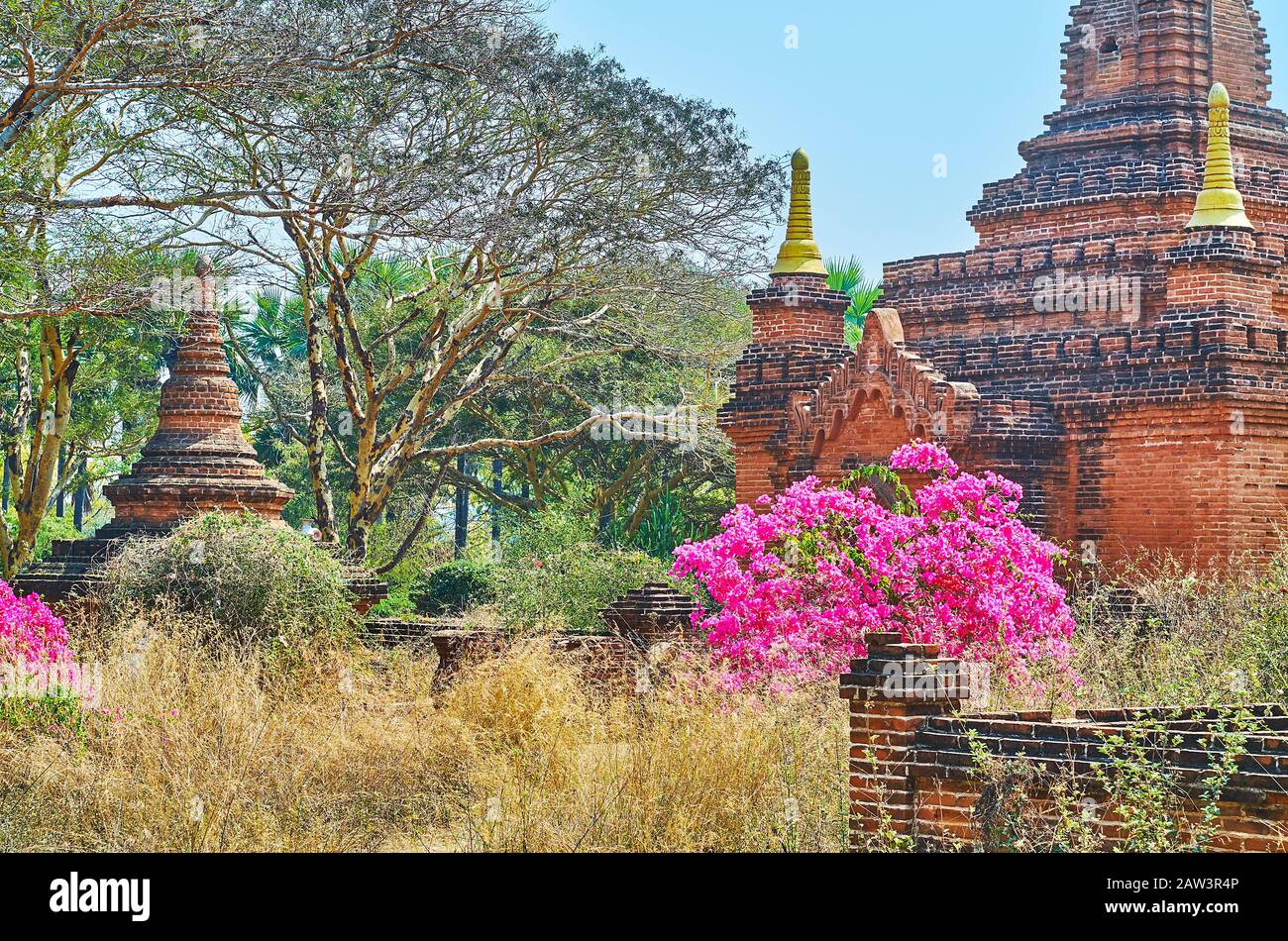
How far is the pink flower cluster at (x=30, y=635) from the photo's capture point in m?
13.4

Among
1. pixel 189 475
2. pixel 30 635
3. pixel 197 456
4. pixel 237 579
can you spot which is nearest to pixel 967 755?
pixel 30 635

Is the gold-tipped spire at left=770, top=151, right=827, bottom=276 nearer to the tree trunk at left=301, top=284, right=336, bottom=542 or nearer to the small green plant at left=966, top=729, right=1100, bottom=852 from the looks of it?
the tree trunk at left=301, top=284, right=336, bottom=542

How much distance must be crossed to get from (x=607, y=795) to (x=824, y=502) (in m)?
4.82

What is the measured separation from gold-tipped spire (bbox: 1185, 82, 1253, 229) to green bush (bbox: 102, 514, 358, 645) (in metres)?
10.2

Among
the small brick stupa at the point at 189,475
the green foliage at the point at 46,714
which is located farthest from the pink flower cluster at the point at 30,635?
the small brick stupa at the point at 189,475

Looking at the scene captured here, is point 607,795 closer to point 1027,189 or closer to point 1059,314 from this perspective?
point 1059,314

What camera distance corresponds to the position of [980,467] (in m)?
18.9

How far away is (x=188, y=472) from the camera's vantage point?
1889 cm

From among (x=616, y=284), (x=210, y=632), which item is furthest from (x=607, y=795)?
(x=616, y=284)

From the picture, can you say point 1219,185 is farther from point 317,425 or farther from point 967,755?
point 967,755

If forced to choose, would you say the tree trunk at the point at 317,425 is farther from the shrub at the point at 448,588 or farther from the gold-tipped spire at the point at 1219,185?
the gold-tipped spire at the point at 1219,185

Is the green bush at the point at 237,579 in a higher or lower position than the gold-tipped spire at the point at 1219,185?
lower

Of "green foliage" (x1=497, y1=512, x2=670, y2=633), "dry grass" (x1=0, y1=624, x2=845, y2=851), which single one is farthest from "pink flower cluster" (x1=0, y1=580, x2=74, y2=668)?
"green foliage" (x1=497, y1=512, x2=670, y2=633)

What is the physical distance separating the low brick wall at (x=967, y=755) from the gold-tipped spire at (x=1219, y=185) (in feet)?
36.3
